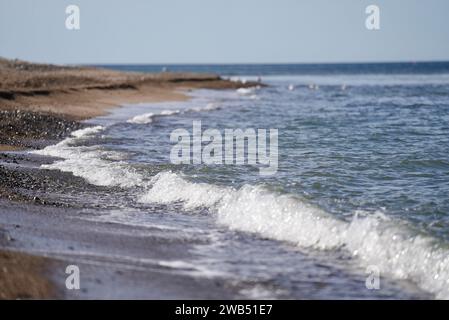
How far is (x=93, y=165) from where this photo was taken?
18.0 meters

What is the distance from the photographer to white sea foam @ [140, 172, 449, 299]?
31.0ft

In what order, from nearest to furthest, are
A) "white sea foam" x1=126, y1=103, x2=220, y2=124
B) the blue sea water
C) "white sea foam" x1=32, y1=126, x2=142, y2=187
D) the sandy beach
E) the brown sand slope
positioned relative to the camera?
the sandy beach, the blue sea water, "white sea foam" x1=32, y1=126, x2=142, y2=187, "white sea foam" x1=126, y1=103, x2=220, y2=124, the brown sand slope

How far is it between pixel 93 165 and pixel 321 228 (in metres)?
8.46

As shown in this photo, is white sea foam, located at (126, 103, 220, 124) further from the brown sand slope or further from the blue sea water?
the blue sea water

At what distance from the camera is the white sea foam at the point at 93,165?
53.6ft

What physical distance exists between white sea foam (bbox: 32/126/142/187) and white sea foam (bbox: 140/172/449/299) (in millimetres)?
1604

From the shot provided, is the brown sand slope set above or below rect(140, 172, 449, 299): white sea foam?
above

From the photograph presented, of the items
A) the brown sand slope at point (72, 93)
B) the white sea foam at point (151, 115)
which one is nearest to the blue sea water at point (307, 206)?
the white sea foam at point (151, 115)

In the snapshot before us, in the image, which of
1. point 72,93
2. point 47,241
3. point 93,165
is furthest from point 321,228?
point 72,93

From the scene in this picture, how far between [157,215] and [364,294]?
5281mm

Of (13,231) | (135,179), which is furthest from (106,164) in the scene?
(13,231)

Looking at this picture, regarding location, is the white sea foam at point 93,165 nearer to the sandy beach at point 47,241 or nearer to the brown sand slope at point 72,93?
the sandy beach at point 47,241

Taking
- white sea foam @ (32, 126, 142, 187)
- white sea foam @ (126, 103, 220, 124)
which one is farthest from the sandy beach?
white sea foam @ (126, 103, 220, 124)
